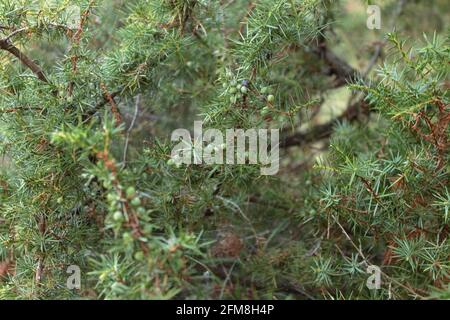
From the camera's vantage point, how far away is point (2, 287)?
→ 79 cm

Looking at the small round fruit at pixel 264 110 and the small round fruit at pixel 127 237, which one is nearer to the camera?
the small round fruit at pixel 127 237

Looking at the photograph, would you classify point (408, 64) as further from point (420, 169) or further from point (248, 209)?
point (248, 209)

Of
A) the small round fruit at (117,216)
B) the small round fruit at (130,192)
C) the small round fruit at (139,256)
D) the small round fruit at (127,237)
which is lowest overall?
the small round fruit at (139,256)

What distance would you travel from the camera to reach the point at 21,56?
0.80 meters

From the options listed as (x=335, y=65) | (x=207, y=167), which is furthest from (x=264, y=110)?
(x=335, y=65)

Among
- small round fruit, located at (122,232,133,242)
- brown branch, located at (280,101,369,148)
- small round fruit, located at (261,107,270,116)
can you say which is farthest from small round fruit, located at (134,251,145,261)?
brown branch, located at (280,101,369,148)

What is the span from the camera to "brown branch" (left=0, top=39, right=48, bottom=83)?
31.1 inches

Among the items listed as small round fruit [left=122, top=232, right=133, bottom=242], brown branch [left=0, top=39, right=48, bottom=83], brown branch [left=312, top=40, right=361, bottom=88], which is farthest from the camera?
brown branch [left=312, top=40, right=361, bottom=88]

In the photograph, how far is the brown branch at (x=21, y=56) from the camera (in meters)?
0.79

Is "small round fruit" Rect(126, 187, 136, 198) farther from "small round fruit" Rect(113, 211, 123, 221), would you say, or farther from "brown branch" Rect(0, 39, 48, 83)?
"brown branch" Rect(0, 39, 48, 83)

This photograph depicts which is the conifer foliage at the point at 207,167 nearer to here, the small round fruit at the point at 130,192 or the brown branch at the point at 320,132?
the small round fruit at the point at 130,192

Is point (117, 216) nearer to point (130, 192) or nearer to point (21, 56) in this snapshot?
point (130, 192)

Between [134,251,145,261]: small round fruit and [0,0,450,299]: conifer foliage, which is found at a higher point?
[0,0,450,299]: conifer foliage

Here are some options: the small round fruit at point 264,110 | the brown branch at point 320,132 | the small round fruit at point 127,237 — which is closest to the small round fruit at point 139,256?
the small round fruit at point 127,237
